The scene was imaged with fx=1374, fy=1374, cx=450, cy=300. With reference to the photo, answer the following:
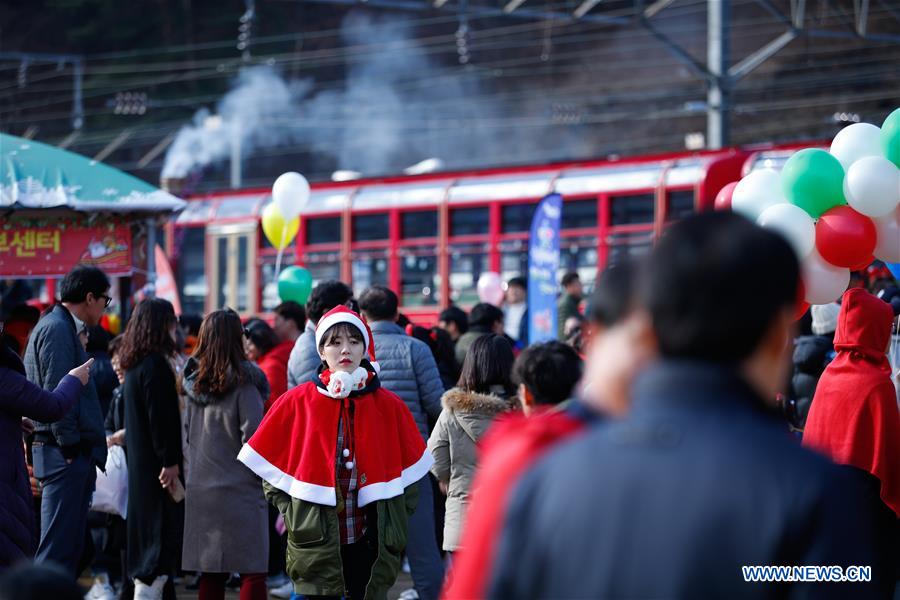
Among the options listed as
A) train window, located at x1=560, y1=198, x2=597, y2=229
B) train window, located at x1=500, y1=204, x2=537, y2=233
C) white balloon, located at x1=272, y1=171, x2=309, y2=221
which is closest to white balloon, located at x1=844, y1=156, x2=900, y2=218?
white balloon, located at x1=272, y1=171, x2=309, y2=221

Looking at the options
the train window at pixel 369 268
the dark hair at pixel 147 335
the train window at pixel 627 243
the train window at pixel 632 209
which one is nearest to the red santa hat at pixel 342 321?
the dark hair at pixel 147 335

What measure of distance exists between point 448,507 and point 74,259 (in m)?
5.13

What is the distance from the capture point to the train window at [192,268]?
68.9 feet

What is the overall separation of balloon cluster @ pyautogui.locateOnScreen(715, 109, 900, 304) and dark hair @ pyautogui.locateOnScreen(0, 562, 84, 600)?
12.5 ft

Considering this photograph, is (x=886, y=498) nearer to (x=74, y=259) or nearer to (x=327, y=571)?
(x=327, y=571)

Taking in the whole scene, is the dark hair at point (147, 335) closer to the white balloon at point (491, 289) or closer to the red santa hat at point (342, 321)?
the red santa hat at point (342, 321)

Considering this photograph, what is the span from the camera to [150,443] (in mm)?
7297

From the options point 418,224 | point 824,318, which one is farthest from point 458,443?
point 418,224

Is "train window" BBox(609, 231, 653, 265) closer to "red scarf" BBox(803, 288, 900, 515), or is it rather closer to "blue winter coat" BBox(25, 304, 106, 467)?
"blue winter coat" BBox(25, 304, 106, 467)

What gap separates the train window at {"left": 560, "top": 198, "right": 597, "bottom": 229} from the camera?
16.9 metres

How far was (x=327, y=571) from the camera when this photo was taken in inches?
236

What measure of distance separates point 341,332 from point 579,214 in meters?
11.1

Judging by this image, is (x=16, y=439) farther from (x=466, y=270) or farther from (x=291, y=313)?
(x=466, y=270)

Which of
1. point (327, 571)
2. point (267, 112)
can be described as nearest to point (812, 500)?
point (327, 571)
